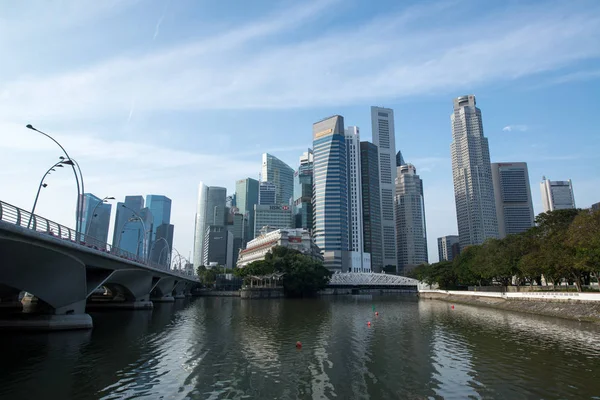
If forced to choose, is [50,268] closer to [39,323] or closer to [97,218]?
[39,323]

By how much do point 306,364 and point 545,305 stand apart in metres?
47.4

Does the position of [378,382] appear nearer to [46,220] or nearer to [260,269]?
[46,220]

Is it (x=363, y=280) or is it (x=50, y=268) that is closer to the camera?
(x=50, y=268)

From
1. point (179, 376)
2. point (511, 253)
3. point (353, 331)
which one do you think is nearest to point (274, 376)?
point (179, 376)

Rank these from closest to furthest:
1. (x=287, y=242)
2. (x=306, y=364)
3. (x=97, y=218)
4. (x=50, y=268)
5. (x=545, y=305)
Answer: (x=306, y=364), (x=50, y=268), (x=545, y=305), (x=97, y=218), (x=287, y=242)

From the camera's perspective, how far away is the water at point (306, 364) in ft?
58.5

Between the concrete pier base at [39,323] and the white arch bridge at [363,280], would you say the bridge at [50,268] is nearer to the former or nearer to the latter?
the concrete pier base at [39,323]

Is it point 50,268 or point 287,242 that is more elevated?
point 287,242

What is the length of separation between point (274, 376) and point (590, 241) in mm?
44438

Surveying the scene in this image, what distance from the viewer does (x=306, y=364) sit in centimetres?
2339

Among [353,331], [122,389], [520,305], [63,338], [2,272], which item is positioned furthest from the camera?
[520,305]

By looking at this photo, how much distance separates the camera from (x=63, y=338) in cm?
3312

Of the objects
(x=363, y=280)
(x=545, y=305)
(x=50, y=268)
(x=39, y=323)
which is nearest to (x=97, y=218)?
(x=39, y=323)

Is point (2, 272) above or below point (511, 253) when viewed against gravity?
below
